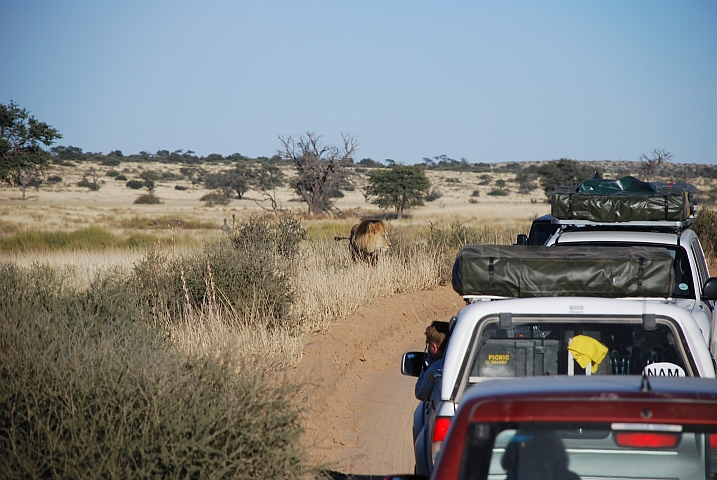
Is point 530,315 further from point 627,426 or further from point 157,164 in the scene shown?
point 157,164

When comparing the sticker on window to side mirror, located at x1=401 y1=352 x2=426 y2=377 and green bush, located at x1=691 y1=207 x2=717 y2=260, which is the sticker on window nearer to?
side mirror, located at x1=401 y1=352 x2=426 y2=377

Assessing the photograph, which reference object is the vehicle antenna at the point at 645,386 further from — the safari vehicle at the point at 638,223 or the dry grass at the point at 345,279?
the dry grass at the point at 345,279

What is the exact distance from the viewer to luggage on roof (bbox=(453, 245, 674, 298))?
447 cm

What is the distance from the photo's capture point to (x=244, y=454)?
171 inches

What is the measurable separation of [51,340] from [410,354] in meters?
2.67

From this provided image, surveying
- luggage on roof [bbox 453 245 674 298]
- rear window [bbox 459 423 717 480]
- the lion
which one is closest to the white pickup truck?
luggage on roof [bbox 453 245 674 298]

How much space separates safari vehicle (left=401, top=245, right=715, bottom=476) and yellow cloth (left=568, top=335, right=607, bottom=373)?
0.02 meters

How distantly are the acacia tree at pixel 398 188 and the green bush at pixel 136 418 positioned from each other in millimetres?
43896

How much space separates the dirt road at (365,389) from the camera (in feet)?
20.8

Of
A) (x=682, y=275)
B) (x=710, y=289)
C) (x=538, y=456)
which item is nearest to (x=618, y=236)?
(x=682, y=275)

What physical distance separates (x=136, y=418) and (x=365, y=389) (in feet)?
15.5

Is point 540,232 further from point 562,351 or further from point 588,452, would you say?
point 588,452

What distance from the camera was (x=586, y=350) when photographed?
393 cm

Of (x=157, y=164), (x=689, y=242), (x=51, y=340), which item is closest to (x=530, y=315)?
(x=51, y=340)
